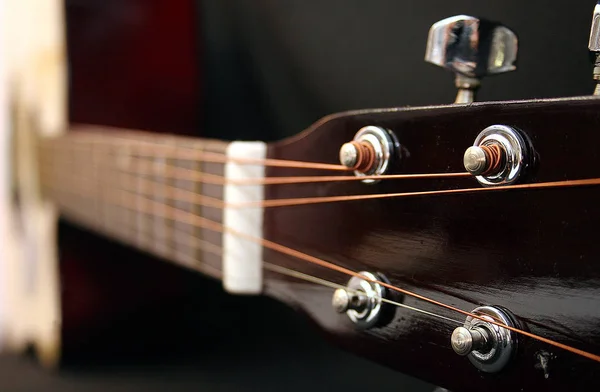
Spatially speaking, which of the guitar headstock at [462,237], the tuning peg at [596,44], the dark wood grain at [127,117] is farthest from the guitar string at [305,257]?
the dark wood grain at [127,117]

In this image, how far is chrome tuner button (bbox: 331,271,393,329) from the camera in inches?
15.0

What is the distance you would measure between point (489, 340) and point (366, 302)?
9 centimetres

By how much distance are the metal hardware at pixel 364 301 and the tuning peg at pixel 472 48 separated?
0.42 ft

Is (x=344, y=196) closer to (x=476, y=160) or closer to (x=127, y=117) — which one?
(x=476, y=160)

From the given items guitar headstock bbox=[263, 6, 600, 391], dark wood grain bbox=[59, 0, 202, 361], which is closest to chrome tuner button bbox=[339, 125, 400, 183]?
guitar headstock bbox=[263, 6, 600, 391]

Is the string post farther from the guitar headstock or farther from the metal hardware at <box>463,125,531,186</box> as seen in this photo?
the metal hardware at <box>463,125,531,186</box>

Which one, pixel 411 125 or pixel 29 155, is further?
pixel 29 155

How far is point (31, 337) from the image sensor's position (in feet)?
3.71

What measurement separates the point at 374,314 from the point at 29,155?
37.3 inches

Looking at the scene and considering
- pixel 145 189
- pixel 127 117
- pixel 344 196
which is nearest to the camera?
pixel 344 196

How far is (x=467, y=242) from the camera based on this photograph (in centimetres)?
33

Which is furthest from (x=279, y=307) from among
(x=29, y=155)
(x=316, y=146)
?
(x=29, y=155)

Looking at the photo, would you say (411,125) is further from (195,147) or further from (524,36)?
(195,147)

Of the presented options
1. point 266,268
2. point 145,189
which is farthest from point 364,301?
point 145,189
